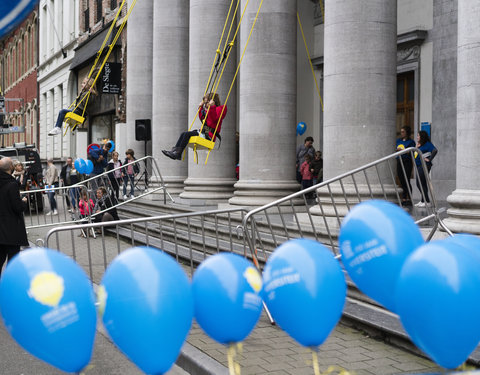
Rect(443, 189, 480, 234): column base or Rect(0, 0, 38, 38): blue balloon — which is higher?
Rect(0, 0, 38, 38): blue balloon

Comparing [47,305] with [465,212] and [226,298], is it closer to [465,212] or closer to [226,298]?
[226,298]

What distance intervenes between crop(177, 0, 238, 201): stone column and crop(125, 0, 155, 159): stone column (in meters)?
5.28

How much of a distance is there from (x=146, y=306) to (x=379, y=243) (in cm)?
120

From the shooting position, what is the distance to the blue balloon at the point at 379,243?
3289 millimetres

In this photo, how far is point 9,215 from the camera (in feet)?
29.8

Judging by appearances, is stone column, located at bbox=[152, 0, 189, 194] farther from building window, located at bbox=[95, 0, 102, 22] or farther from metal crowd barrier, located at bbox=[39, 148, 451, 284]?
building window, located at bbox=[95, 0, 102, 22]

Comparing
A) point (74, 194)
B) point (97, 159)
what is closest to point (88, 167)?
point (97, 159)

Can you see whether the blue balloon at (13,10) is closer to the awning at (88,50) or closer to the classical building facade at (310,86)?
the classical building facade at (310,86)

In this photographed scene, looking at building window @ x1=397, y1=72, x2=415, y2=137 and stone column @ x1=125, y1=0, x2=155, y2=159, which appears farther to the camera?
stone column @ x1=125, y1=0, x2=155, y2=159

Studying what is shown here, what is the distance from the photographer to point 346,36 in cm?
934

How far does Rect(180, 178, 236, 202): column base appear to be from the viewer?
15078 mm

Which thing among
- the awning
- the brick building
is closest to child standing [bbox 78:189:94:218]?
the awning

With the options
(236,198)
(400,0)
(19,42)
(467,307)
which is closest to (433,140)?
(400,0)

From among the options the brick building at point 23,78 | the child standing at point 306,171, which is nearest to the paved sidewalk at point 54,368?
the child standing at point 306,171
